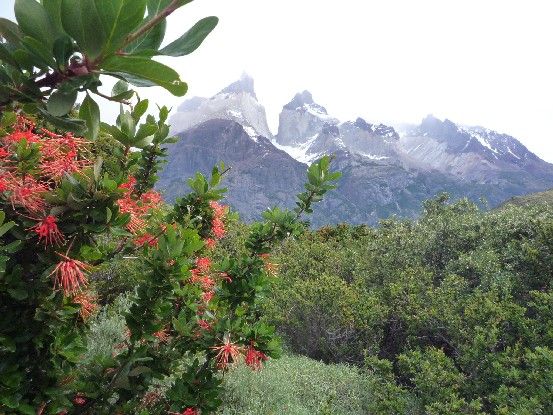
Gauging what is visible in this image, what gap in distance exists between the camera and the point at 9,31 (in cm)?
93

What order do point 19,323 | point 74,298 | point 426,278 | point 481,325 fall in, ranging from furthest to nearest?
1. point 426,278
2. point 481,325
3. point 74,298
4. point 19,323

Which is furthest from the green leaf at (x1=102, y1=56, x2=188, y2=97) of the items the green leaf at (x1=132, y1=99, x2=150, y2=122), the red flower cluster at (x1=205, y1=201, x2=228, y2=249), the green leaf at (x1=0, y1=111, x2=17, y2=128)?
the red flower cluster at (x1=205, y1=201, x2=228, y2=249)

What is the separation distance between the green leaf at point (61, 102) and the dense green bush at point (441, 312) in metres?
4.84

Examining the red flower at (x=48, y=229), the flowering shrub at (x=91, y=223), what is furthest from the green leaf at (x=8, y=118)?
the red flower at (x=48, y=229)

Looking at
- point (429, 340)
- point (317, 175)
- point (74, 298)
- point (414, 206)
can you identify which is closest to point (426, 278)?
point (429, 340)

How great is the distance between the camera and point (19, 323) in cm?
202

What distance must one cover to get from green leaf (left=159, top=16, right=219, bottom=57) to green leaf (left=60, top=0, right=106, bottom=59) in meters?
0.15

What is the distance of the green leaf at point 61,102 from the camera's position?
2.95 feet

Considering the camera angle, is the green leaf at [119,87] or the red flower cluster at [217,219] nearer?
the green leaf at [119,87]

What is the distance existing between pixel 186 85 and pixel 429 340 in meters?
8.06

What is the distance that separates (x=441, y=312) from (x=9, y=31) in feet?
25.1

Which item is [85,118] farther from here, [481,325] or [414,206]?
[414,206]

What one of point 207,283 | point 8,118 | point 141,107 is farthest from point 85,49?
point 207,283

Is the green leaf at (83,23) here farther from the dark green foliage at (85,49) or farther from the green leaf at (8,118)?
the green leaf at (8,118)
